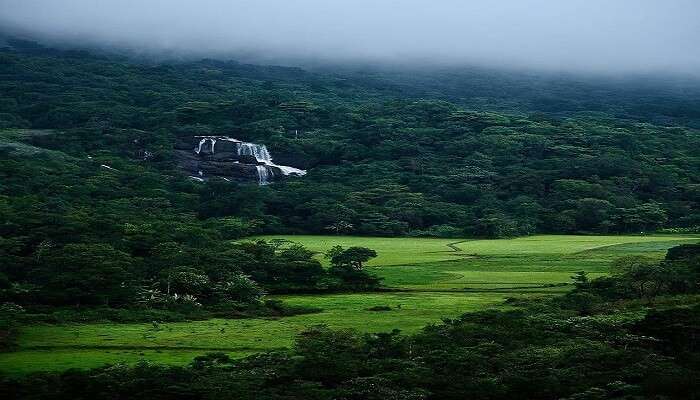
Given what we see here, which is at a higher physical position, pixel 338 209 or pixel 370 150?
pixel 370 150

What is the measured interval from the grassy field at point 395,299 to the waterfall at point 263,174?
25.1 meters

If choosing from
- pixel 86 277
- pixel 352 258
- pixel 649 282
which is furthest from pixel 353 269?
pixel 649 282

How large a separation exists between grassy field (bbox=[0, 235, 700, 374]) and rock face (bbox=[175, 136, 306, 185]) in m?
25.5

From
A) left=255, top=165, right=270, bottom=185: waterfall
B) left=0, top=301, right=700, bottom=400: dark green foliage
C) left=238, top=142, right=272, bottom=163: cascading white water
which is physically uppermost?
left=0, top=301, right=700, bottom=400: dark green foliage

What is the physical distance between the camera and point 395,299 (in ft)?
141

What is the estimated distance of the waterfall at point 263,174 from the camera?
95.0 m

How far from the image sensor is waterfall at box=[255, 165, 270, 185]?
9500 centimetres

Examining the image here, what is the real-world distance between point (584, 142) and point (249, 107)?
43125mm

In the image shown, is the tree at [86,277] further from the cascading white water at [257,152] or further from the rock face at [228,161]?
the cascading white water at [257,152]

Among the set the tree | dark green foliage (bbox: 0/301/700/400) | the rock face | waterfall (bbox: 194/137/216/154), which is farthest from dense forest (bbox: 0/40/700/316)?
dark green foliage (bbox: 0/301/700/400)

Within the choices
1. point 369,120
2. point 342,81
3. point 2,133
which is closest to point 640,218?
point 369,120

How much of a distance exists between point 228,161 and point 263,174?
430 centimetres

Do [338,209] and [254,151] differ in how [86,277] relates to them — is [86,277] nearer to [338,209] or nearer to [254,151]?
[338,209]

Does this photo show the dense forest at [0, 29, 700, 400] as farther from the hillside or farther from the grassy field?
the grassy field
